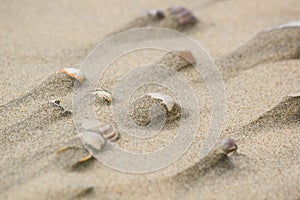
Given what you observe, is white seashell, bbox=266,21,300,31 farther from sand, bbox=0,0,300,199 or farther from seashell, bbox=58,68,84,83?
seashell, bbox=58,68,84,83

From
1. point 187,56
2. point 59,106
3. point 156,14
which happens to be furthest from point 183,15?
point 59,106

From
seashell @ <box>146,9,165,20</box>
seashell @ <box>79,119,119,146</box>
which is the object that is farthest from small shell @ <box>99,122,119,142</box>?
seashell @ <box>146,9,165,20</box>

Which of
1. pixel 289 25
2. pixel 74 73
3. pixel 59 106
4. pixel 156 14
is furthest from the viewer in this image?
pixel 156 14

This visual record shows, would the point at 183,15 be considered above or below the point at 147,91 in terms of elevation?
above

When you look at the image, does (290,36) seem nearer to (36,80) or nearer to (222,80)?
(222,80)

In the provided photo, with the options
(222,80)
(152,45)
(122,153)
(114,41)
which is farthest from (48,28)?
(122,153)

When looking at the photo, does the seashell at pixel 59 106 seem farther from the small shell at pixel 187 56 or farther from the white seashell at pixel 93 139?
the small shell at pixel 187 56

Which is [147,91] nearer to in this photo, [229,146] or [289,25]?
[229,146]
